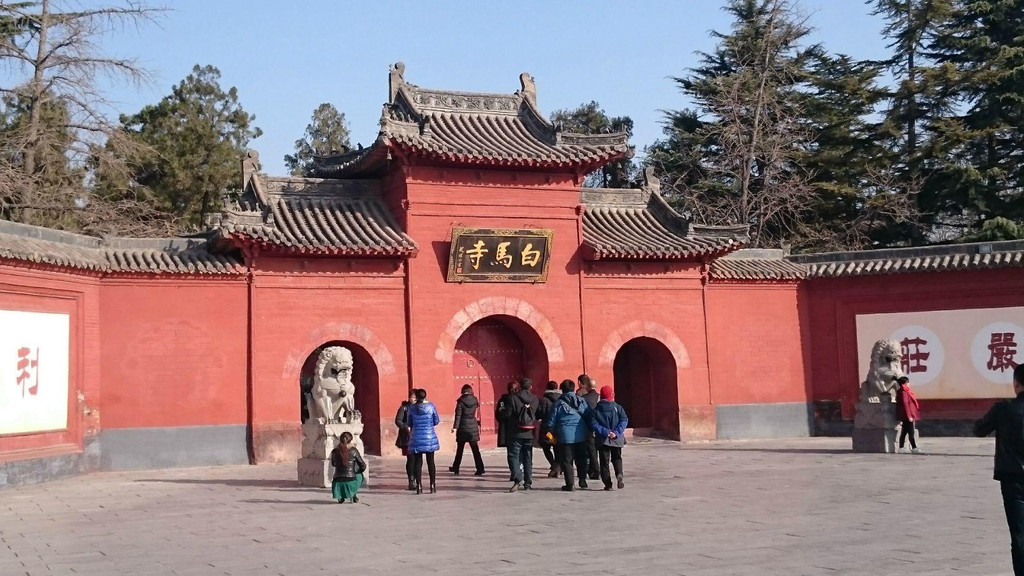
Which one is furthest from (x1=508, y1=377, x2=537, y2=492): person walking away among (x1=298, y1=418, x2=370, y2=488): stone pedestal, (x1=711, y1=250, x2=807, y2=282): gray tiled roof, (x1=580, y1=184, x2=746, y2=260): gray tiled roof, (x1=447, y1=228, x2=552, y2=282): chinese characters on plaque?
(x1=711, y1=250, x2=807, y2=282): gray tiled roof

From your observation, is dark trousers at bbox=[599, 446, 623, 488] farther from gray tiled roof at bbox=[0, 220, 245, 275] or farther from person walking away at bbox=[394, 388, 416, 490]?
gray tiled roof at bbox=[0, 220, 245, 275]

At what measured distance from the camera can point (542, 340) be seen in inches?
795

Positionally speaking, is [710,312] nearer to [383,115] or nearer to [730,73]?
[383,115]

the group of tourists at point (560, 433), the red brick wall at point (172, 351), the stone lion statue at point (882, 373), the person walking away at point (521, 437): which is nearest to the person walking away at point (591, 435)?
the group of tourists at point (560, 433)

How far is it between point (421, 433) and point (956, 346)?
1249cm

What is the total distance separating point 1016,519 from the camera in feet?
22.1

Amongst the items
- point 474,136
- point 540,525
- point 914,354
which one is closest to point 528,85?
point 474,136

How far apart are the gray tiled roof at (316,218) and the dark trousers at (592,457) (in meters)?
6.40

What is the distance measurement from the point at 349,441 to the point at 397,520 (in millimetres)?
1953

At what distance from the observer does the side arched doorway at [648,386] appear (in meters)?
21.4

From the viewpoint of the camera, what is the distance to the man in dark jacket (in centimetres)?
673

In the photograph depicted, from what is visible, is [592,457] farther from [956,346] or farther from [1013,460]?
[956,346]

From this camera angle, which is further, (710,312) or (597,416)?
(710,312)

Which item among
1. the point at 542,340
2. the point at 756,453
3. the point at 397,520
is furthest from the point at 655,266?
the point at 397,520
